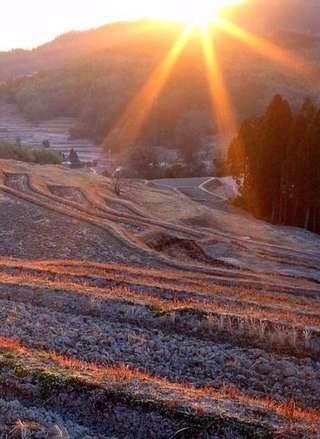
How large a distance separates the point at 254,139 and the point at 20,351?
126 ft

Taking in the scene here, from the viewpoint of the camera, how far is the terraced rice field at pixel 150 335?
910 cm

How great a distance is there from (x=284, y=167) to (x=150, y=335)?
31.4 meters

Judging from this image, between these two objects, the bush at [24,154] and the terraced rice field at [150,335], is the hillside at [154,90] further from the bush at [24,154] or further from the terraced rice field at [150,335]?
the terraced rice field at [150,335]

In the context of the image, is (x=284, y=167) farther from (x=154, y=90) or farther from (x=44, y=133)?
(x=154, y=90)

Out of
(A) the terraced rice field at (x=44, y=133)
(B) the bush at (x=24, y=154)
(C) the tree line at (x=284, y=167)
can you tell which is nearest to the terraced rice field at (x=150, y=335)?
(C) the tree line at (x=284, y=167)

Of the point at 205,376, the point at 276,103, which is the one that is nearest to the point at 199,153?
the point at 276,103

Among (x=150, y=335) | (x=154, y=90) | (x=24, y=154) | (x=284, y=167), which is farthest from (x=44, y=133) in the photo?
(x=150, y=335)

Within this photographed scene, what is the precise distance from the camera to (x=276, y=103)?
4409cm

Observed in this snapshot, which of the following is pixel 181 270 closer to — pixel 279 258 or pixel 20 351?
pixel 279 258

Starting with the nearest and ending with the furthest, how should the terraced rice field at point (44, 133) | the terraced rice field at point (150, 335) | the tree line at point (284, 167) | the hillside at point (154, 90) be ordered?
the terraced rice field at point (150, 335) → the tree line at point (284, 167) → the terraced rice field at point (44, 133) → the hillside at point (154, 90)

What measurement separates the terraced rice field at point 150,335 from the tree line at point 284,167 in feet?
39.0

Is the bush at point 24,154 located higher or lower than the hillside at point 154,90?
lower

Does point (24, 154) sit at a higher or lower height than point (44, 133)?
higher

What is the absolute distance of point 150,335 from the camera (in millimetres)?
14336
